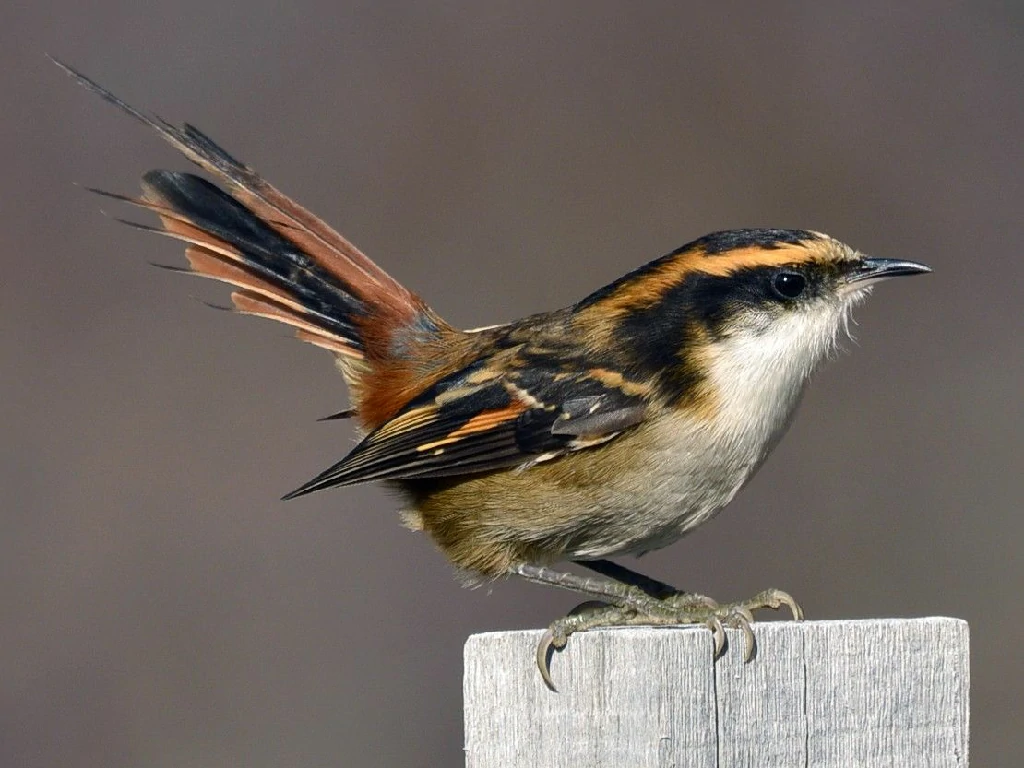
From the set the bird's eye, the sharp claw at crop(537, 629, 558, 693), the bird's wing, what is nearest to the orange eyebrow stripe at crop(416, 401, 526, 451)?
the bird's wing

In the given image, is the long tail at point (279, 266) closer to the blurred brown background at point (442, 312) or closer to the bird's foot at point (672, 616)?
the bird's foot at point (672, 616)

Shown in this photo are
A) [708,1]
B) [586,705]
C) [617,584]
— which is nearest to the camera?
[586,705]

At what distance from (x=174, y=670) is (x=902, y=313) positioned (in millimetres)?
5288

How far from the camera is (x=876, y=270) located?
496 centimetres

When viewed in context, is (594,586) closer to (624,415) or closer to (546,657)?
(624,415)

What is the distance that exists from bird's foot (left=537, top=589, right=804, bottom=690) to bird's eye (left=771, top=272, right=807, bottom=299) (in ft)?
3.28

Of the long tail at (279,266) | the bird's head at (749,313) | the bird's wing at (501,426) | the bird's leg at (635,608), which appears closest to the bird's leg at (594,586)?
the bird's leg at (635,608)

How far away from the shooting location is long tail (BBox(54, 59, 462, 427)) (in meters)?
5.73

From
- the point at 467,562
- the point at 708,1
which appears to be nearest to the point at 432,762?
the point at 467,562

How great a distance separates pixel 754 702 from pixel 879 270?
2070 millimetres

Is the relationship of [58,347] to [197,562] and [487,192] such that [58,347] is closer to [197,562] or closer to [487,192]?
[197,562]

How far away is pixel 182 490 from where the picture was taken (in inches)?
365

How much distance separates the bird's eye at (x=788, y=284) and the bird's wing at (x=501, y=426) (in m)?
0.55

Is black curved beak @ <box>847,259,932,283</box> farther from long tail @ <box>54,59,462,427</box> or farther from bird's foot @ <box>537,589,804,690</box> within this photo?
long tail @ <box>54,59,462,427</box>
